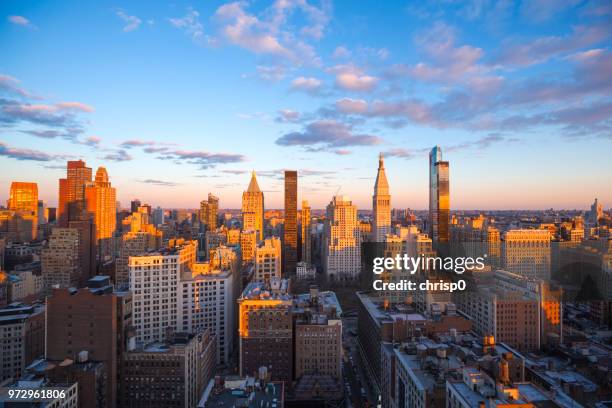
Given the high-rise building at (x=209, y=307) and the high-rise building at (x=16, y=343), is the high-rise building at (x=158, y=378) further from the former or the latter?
the high-rise building at (x=16, y=343)

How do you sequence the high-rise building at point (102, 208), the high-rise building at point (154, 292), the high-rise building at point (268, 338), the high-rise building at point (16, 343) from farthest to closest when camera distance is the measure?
the high-rise building at point (102, 208), the high-rise building at point (154, 292), the high-rise building at point (16, 343), the high-rise building at point (268, 338)

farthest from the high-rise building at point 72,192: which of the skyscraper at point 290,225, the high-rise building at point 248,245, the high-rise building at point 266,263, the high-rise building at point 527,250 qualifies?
the high-rise building at point 527,250

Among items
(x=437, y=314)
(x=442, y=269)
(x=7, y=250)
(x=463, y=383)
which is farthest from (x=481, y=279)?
(x=7, y=250)

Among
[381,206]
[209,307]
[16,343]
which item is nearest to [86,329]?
[16,343]

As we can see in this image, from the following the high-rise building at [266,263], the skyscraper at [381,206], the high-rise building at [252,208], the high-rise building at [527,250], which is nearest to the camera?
the high-rise building at [266,263]

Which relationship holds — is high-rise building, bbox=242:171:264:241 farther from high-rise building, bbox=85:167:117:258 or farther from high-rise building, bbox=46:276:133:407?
high-rise building, bbox=46:276:133:407

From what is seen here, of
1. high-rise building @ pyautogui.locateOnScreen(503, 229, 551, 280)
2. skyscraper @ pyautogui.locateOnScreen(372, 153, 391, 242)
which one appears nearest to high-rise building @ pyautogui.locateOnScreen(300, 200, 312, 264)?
skyscraper @ pyautogui.locateOnScreen(372, 153, 391, 242)
